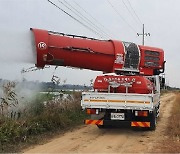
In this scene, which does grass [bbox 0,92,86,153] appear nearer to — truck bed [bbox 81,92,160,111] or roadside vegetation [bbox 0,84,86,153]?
roadside vegetation [bbox 0,84,86,153]

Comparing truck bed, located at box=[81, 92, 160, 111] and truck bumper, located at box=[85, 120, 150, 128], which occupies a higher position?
truck bed, located at box=[81, 92, 160, 111]

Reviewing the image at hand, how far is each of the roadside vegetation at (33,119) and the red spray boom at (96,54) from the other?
1782 mm

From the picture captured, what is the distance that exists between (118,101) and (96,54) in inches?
79.6

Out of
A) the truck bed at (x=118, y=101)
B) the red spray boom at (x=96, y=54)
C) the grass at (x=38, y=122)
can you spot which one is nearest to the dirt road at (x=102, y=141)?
the grass at (x=38, y=122)

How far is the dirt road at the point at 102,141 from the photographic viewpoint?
9.15 meters

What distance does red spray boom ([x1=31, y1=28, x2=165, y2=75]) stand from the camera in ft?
38.4

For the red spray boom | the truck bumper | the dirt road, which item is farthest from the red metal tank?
the dirt road

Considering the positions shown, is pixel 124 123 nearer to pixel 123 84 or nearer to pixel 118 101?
pixel 118 101

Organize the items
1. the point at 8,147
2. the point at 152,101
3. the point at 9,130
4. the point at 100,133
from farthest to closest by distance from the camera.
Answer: the point at 100,133
the point at 152,101
the point at 9,130
the point at 8,147

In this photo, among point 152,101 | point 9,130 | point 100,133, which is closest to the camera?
point 9,130

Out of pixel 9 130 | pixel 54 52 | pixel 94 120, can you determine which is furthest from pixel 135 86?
pixel 9 130

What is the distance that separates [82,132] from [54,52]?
10.6 feet

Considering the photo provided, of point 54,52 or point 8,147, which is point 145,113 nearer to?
point 54,52

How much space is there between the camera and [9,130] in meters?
9.70
